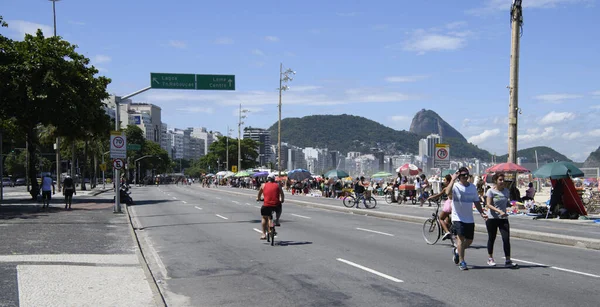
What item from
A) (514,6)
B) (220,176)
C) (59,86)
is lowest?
(220,176)

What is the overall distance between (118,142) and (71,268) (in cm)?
1582

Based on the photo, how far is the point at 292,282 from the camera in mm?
9773

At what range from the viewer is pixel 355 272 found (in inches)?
421

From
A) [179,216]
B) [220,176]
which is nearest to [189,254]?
[179,216]

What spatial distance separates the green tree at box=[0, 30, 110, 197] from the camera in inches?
1254

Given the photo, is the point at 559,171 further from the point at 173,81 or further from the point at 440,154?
the point at 173,81

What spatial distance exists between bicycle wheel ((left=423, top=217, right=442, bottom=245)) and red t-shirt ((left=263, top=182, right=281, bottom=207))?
4.04 m

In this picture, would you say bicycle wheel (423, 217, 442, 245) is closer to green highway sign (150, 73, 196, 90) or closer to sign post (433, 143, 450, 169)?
sign post (433, 143, 450, 169)

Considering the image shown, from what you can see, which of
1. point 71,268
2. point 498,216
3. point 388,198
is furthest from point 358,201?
point 71,268

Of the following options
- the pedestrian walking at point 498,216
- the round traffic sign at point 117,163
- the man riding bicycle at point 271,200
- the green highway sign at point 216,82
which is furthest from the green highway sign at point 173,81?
the pedestrian walking at point 498,216

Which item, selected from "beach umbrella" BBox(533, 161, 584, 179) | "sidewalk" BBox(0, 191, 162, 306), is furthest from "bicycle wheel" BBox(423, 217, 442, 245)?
"beach umbrella" BBox(533, 161, 584, 179)

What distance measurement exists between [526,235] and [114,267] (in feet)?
37.8

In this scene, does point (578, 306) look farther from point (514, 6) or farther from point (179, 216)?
point (514, 6)

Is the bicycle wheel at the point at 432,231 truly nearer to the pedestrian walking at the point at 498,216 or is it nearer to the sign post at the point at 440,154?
the pedestrian walking at the point at 498,216
